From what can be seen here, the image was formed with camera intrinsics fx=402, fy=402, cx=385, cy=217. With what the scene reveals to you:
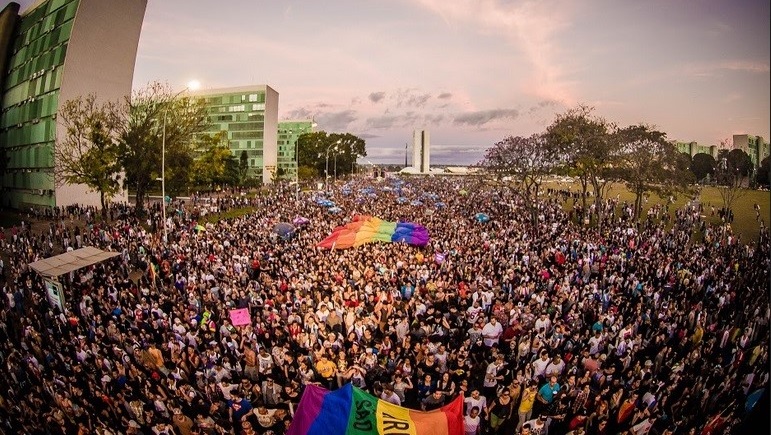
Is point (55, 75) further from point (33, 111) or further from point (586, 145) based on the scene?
point (586, 145)

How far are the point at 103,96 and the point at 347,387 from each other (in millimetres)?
44536

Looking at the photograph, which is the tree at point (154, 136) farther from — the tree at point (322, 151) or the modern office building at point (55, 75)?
the tree at point (322, 151)

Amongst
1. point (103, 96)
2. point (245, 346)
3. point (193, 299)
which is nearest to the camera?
point (245, 346)

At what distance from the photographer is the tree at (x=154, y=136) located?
30.0 meters

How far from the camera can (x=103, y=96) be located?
39438 millimetres

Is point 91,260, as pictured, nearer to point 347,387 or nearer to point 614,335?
point 347,387

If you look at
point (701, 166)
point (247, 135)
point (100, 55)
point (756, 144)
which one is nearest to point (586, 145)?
point (701, 166)

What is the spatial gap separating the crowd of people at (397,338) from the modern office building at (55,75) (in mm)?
23277

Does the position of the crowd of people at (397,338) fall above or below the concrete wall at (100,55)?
below

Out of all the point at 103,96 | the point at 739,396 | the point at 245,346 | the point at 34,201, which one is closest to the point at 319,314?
the point at 245,346

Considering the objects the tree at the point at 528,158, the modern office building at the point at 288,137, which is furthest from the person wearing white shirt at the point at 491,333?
the modern office building at the point at 288,137

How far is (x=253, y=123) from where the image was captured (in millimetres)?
94312

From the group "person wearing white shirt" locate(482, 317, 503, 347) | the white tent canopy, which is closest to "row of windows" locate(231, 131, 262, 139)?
the white tent canopy

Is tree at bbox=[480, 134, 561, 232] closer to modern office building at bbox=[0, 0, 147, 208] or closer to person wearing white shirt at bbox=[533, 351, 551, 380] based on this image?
person wearing white shirt at bbox=[533, 351, 551, 380]
